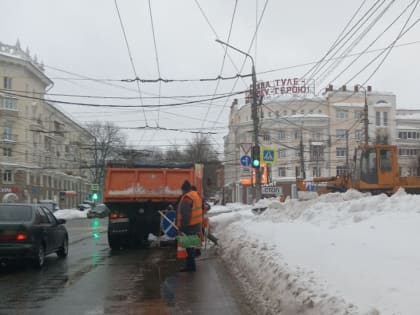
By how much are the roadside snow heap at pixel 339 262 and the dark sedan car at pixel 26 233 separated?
425 centimetres

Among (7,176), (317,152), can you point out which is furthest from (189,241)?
(317,152)

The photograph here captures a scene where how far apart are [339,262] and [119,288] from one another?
3.94m

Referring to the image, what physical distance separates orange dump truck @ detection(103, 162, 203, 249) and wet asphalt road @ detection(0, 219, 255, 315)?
2.66 metres

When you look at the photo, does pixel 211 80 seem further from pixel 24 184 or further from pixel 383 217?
pixel 24 184

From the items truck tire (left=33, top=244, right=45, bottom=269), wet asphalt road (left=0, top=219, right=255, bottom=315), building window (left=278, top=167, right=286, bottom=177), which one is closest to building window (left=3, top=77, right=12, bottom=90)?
building window (left=278, top=167, right=286, bottom=177)

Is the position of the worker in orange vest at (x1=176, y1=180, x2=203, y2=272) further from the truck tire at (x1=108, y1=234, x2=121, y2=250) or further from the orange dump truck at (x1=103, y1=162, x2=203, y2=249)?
the truck tire at (x1=108, y1=234, x2=121, y2=250)

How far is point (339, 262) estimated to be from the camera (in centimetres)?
780

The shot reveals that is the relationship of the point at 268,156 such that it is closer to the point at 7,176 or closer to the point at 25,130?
the point at 25,130

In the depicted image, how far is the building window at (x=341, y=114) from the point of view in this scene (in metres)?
89.5

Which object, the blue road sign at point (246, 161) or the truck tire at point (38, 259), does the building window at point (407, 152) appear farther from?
the truck tire at point (38, 259)

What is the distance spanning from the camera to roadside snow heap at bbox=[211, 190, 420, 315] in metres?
5.78

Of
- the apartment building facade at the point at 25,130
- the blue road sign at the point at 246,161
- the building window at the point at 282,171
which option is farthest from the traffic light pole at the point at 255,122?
the building window at the point at 282,171

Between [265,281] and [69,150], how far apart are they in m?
85.0

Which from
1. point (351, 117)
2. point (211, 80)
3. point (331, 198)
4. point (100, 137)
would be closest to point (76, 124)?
point (100, 137)
